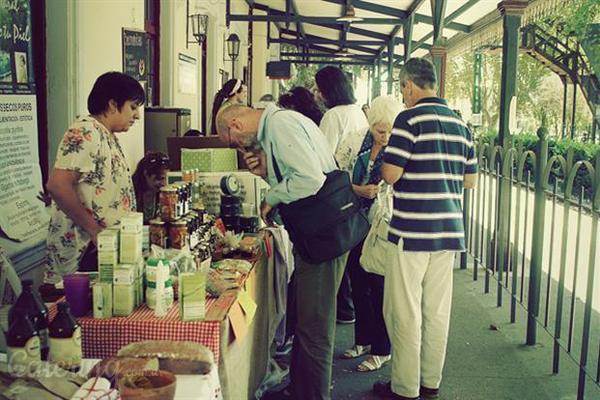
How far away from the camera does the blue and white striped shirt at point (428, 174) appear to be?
133 inches

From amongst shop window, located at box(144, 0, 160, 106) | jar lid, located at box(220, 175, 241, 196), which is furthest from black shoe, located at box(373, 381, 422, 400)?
shop window, located at box(144, 0, 160, 106)

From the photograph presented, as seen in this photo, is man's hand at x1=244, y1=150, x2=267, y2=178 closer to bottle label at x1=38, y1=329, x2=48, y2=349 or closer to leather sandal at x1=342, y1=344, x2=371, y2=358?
bottle label at x1=38, y1=329, x2=48, y2=349

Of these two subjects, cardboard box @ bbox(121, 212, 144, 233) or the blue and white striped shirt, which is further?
the blue and white striped shirt

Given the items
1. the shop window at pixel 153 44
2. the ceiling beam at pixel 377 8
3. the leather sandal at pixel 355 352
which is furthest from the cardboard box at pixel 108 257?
the ceiling beam at pixel 377 8

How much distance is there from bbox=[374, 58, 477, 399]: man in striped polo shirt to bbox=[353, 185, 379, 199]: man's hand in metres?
0.41

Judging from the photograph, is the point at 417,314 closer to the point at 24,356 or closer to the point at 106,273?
the point at 106,273

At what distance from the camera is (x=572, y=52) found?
61.5 feet

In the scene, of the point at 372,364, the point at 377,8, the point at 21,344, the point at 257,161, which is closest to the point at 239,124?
the point at 257,161

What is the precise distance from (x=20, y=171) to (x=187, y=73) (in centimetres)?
433

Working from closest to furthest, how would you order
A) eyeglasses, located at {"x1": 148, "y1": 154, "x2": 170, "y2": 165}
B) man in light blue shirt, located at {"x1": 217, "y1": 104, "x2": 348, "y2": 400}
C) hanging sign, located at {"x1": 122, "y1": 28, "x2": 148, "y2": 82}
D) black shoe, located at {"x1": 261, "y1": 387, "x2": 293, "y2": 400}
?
man in light blue shirt, located at {"x1": 217, "y1": 104, "x2": 348, "y2": 400} → black shoe, located at {"x1": 261, "y1": 387, "x2": 293, "y2": 400} → eyeglasses, located at {"x1": 148, "y1": 154, "x2": 170, "y2": 165} → hanging sign, located at {"x1": 122, "y1": 28, "x2": 148, "y2": 82}

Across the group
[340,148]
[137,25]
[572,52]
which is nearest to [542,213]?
[340,148]

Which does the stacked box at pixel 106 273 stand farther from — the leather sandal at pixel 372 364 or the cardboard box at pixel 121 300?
the leather sandal at pixel 372 364

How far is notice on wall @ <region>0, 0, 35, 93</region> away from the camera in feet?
12.0

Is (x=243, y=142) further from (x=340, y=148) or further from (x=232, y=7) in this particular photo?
(x=232, y=7)
